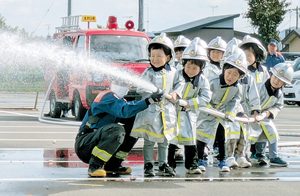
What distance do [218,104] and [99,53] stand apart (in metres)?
5.90

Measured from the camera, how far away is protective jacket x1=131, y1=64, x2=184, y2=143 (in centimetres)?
684

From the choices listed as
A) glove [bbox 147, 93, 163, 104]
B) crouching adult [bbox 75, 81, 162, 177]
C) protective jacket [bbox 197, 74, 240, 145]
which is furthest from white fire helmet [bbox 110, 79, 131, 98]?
protective jacket [bbox 197, 74, 240, 145]

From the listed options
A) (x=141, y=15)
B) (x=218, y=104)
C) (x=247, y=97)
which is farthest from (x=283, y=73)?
(x=141, y=15)

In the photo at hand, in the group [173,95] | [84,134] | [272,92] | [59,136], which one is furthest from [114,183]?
[59,136]

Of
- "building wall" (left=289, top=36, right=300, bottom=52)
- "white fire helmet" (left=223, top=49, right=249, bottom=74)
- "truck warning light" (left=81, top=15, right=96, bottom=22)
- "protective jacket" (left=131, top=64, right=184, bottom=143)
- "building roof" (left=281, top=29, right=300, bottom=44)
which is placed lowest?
"protective jacket" (left=131, top=64, right=184, bottom=143)

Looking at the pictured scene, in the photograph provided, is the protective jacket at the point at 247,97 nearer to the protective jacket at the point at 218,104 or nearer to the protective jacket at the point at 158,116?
the protective jacket at the point at 218,104

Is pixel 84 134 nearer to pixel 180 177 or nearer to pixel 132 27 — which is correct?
pixel 180 177

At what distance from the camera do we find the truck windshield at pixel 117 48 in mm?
13008

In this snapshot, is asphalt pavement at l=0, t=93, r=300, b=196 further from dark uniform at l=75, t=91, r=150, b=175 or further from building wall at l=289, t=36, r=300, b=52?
building wall at l=289, t=36, r=300, b=52

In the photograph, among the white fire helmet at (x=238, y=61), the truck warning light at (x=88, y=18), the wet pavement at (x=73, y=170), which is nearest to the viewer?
the wet pavement at (x=73, y=170)

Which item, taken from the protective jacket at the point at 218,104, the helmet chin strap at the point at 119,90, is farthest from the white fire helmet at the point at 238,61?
the helmet chin strap at the point at 119,90

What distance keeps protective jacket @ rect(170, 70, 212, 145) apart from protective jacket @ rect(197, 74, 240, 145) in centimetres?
40

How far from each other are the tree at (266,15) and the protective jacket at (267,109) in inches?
1107

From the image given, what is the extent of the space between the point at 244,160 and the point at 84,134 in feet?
7.68
